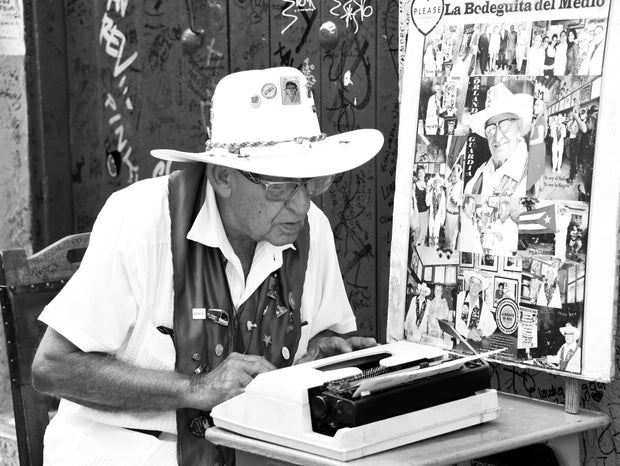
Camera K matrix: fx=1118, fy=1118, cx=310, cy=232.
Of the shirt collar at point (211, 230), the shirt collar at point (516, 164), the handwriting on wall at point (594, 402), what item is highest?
the shirt collar at point (516, 164)

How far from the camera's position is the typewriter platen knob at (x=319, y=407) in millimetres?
2686

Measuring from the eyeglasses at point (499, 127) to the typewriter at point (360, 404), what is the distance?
2.22 feet

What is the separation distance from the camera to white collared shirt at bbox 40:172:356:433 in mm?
3064

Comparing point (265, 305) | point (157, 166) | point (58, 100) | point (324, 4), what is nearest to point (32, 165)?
point (58, 100)

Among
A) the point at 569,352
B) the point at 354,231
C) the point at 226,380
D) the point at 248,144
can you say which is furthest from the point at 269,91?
the point at 354,231

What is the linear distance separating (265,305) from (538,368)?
0.82 m

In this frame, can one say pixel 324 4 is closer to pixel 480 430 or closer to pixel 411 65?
pixel 411 65

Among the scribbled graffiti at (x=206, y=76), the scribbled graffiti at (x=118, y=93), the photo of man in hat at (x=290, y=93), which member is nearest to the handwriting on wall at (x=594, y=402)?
the photo of man in hat at (x=290, y=93)

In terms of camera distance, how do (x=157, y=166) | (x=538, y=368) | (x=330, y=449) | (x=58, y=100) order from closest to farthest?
1. (x=330, y=449)
2. (x=538, y=368)
3. (x=157, y=166)
4. (x=58, y=100)

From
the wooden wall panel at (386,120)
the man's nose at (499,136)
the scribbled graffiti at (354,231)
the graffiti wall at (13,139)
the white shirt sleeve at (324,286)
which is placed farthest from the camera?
the graffiti wall at (13,139)

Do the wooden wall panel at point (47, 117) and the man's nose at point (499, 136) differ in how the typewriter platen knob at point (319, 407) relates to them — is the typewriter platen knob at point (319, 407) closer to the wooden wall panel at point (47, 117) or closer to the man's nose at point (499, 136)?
the man's nose at point (499, 136)

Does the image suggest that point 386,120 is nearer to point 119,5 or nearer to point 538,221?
point 538,221

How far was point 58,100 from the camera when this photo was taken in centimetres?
548

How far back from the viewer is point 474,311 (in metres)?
3.27
